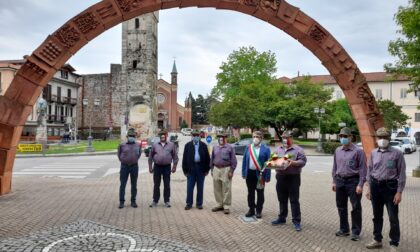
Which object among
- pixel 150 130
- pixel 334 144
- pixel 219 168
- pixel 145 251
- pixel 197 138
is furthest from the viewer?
pixel 150 130

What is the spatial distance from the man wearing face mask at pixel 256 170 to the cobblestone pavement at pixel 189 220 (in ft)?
1.22

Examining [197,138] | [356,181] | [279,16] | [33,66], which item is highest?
[279,16]

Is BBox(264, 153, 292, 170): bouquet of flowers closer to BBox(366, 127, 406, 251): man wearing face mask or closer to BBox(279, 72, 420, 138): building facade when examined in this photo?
BBox(366, 127, 406, 251): man wearing face mask

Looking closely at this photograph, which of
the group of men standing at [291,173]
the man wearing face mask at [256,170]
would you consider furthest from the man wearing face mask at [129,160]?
the man wearing face mask at [256,170]

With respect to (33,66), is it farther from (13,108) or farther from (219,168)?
(219,168)

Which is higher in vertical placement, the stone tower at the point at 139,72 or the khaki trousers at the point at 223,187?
the stone tower at the point at 139,72

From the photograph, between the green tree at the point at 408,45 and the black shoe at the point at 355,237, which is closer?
the black shoe at the point at 355,237

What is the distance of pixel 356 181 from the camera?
6012 millimetres

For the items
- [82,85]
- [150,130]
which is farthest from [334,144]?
[82,85]

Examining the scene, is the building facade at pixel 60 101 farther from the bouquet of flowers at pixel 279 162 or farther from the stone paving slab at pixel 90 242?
the bouquet of flowers at pixel 279 162

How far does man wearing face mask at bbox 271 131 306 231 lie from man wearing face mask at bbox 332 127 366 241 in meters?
0.67

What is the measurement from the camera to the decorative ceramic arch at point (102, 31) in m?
8.66

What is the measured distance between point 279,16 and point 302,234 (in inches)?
208

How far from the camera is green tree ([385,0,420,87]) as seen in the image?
1359 centimetres
